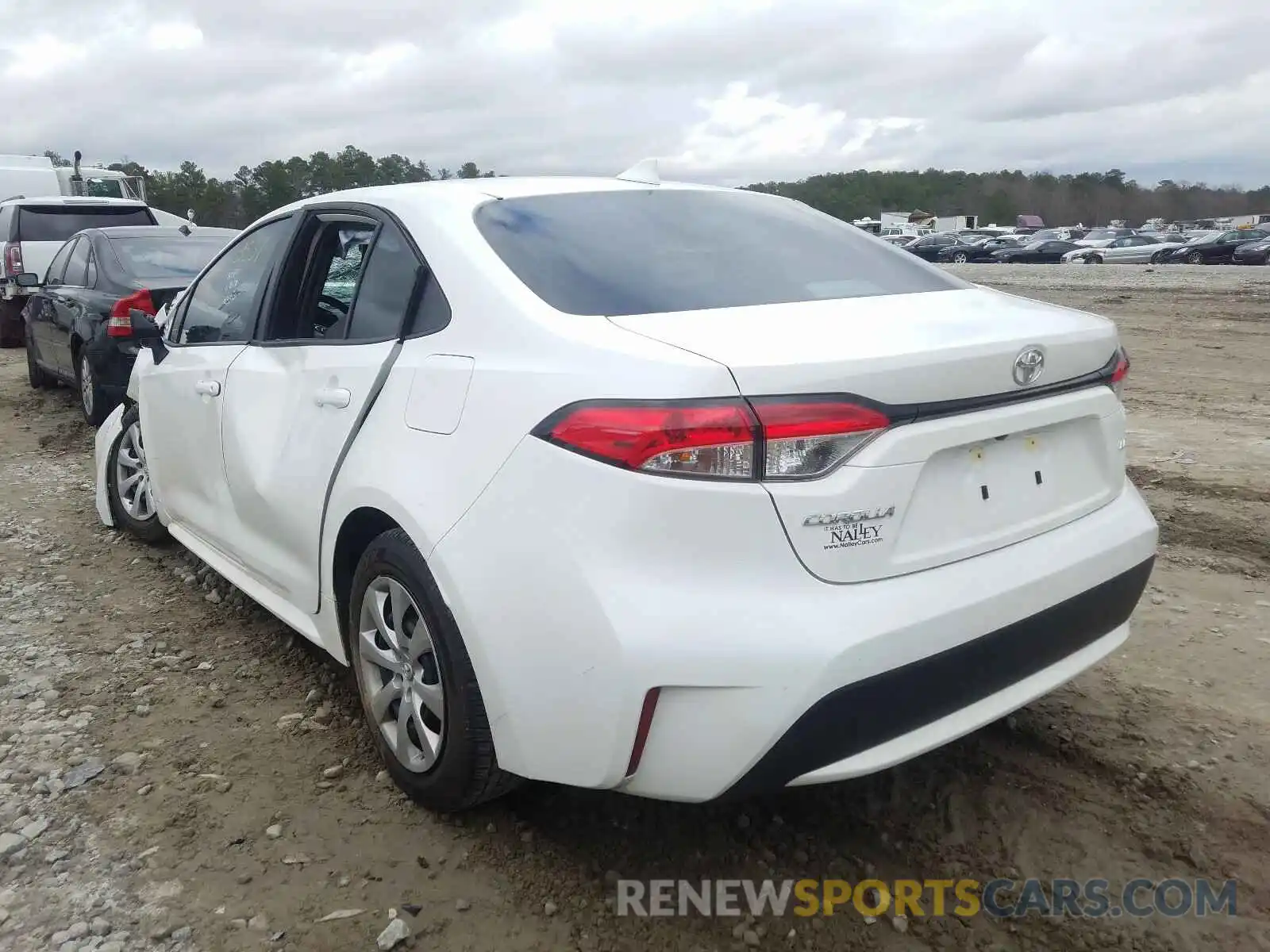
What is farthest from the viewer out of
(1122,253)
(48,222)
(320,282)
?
(1122,253)

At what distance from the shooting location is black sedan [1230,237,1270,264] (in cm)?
3056

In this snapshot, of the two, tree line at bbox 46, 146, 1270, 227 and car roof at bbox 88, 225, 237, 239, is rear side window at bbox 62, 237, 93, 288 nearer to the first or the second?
car roof at bbox 88, 225, 237, 239

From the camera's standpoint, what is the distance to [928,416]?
211cm

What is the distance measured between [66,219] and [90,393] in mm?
5699

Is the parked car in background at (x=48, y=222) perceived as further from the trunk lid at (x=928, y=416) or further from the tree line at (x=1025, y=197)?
the tree line at (x=1025, y=197)

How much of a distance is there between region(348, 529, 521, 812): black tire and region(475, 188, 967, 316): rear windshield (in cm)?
72

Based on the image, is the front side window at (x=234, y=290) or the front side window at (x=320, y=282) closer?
the front side window at (x=320, y=282)

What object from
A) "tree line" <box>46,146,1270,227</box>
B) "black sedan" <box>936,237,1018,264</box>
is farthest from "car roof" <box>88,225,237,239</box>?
"tree line" <box>46,146,1270,227</box>

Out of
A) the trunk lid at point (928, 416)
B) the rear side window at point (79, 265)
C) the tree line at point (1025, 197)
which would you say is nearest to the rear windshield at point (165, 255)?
the rear side window at point (79, 265)

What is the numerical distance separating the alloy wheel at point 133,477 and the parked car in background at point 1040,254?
42042mm

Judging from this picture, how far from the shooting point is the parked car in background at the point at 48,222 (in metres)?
11.6

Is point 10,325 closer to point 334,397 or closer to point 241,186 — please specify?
point 334,397

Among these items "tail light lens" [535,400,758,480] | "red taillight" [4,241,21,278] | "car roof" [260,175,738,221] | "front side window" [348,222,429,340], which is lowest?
"red taillight" [4,241,21,278]

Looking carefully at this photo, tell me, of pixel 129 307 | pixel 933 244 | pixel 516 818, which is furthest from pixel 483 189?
pixel 933 244
